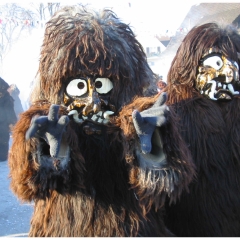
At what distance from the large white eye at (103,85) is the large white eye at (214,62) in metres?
0.36

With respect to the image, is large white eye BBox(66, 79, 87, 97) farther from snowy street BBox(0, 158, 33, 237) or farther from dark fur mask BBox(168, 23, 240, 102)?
snowy street BBox(0, 158, 33, 237)

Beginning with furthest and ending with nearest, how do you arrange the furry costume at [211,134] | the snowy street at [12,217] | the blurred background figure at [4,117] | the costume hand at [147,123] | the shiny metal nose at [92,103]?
the blurred background figure at [4,117], the snowy street at [12,217], the furry costume at [211,134], the shiny metal nose at [92,103], the costume hand at [147,123]

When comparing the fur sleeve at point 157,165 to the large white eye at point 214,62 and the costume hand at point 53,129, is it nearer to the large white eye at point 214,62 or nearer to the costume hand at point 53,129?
the costume hand at point 53,129

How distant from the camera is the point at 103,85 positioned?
91cm

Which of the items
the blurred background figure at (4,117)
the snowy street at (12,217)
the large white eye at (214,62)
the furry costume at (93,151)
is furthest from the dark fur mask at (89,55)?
the blurred background figure at (4,117)

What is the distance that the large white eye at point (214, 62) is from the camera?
1.06 m

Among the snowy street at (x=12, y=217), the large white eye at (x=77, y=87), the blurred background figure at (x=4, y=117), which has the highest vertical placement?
the large white eye at (x=77, y=87)

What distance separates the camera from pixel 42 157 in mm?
795

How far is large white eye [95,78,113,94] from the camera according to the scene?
910mm

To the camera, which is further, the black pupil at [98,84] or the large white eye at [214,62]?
the large white eye at [214,62]

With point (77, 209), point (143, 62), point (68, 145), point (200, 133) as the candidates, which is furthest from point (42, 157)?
point (200, 133)

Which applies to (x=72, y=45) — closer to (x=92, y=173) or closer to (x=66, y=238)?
(x=92, y=173)

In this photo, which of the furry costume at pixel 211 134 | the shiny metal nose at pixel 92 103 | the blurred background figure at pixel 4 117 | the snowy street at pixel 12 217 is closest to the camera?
the shiny metal nose at pixel 92 103

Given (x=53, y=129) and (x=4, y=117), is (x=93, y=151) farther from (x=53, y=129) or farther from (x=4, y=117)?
(x=4, y=117)
